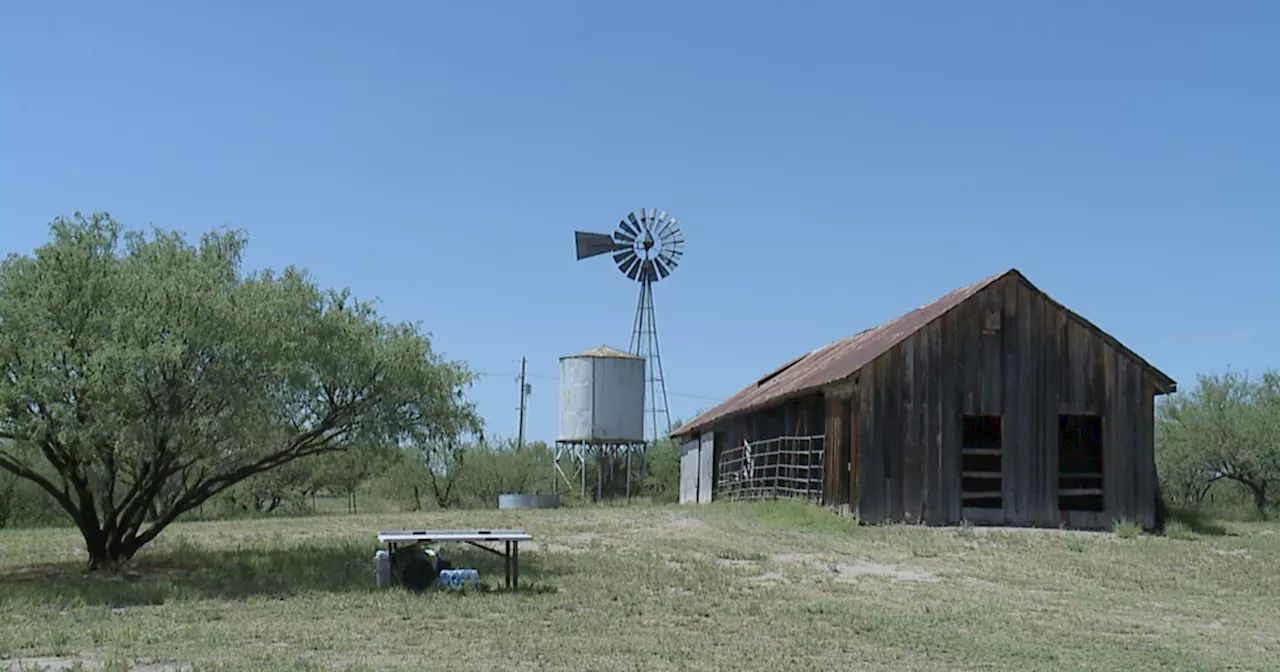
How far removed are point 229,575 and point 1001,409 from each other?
1564cm

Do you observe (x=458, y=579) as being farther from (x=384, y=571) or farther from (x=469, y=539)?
(x=384, y=571)

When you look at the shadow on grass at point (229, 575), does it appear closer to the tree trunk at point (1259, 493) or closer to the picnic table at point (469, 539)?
the picnic table at point (469, 539)

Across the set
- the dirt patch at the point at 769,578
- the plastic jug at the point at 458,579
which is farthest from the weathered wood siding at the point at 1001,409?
the plastic jug at the point at 458,579

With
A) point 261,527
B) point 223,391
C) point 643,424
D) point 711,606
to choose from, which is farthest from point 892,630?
point 643,424

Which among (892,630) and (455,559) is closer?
(892,630)

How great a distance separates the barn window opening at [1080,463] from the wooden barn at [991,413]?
74 mm

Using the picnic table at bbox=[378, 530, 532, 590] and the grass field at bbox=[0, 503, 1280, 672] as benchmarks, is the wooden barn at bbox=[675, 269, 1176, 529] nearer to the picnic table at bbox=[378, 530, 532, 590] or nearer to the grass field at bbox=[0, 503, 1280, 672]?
the grass field at bbox=[0, 503, 1280, 672]

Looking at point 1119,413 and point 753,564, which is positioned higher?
point 1119,413

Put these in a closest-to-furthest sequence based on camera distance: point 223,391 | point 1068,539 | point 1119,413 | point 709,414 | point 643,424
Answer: point 223,391, point 1068,539, point 1119,413, point 709,414, point 643,424

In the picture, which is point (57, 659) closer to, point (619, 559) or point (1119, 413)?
point (619, 559)

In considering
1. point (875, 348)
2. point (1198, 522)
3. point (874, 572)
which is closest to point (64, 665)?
point (874, 572)

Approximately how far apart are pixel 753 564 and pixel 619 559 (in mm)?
2040

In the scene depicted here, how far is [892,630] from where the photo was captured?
1325 centimetres

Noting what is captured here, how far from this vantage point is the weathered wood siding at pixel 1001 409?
25750mm
